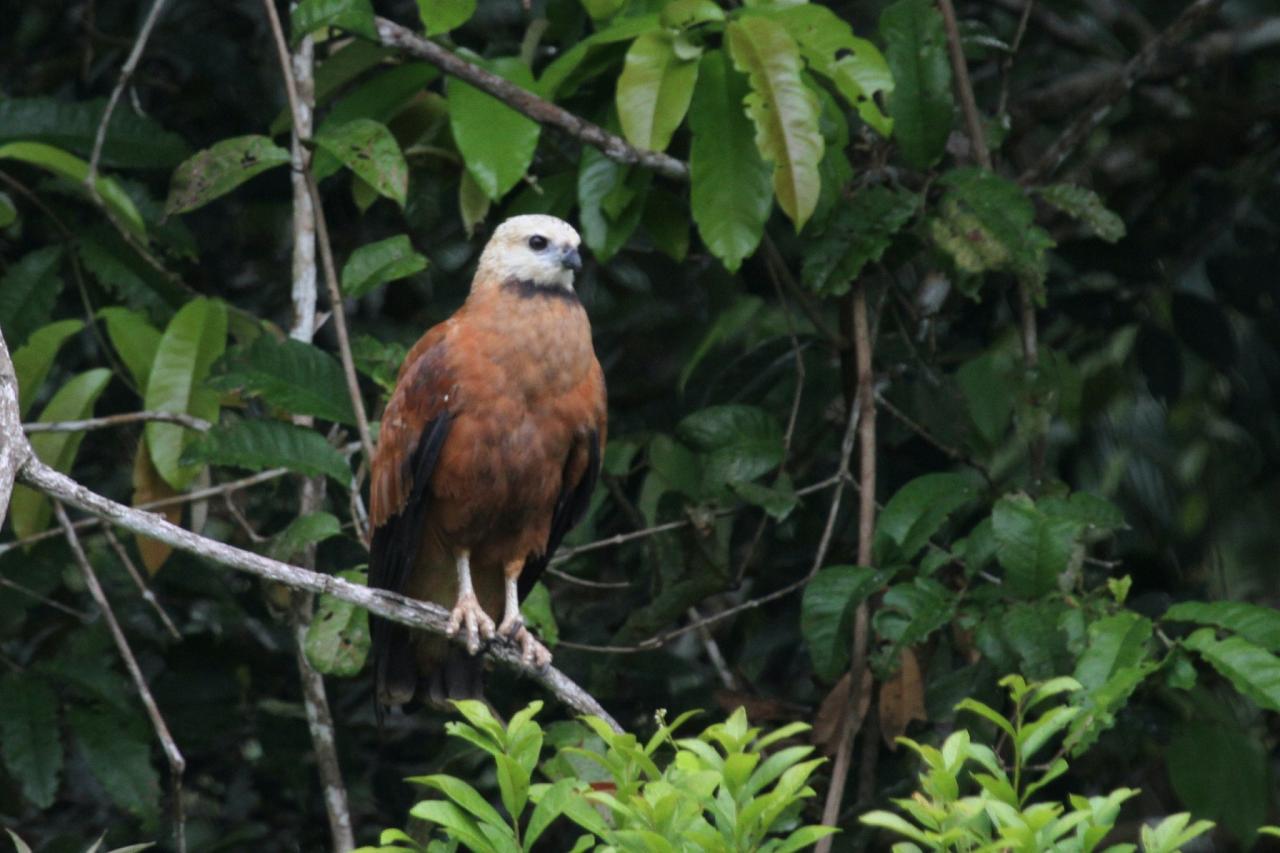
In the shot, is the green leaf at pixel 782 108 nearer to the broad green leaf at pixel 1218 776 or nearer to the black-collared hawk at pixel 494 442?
the black-collared hawk at pixel 494 442

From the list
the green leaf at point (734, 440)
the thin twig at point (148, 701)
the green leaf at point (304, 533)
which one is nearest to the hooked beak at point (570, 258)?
the green leaf at point (734, 440)

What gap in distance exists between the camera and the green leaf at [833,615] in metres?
3.98

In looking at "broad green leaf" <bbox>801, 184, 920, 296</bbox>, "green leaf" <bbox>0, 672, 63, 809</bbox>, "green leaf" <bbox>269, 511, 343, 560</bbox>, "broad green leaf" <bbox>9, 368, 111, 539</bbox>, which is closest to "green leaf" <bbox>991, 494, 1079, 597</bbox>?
"broad green leaf" <bbox>801, 184, 920, 296</bbox>

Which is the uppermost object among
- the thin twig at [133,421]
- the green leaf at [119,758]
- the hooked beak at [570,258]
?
the hooked beak at [570,258]

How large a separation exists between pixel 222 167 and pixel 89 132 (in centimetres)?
69

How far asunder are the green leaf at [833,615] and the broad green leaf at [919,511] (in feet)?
0.35

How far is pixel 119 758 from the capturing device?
4.50 metres

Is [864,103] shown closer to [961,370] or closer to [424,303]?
[961,370]

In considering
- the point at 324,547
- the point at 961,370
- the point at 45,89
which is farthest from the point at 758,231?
the point at 45,89

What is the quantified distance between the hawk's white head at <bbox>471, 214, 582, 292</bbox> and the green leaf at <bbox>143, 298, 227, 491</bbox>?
0.73 metres

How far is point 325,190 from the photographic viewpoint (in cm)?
533

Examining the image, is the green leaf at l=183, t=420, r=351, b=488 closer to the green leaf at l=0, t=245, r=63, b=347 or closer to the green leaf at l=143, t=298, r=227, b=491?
the green leaf at l=143, t=298, r=227, b=491

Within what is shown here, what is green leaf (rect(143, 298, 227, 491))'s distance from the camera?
13.9 feet

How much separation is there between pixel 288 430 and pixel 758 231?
1.25 m
